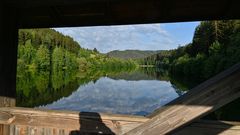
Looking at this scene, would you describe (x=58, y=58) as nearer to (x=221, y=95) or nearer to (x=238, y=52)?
(x=238, y=52)

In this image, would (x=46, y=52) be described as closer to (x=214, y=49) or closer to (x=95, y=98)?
(x=214, y=49)

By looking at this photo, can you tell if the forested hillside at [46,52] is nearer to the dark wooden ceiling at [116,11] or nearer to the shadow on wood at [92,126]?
the dark wooden ceiling at [116,11]

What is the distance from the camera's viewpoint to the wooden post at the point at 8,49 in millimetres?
3258

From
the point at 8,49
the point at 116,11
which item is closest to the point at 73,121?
the point at 8,49

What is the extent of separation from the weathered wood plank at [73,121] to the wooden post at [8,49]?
0.26m

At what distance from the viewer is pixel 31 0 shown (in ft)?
10.1

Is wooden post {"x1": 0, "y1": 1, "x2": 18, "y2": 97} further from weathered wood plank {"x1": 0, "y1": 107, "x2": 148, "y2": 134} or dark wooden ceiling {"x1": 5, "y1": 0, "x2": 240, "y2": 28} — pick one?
weathered wood plank {"x1": 0, "y1": 107, "x2": 148, "y2": 134}

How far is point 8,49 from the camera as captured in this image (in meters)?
3.36

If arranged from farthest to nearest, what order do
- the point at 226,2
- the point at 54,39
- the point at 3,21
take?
1. the point at 54,39
2. the point at 3,21
3. the point at 226,2

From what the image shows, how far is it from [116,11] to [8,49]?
48.2 inches

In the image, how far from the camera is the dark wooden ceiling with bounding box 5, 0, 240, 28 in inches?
120

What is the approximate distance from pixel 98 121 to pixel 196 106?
3.60 feet

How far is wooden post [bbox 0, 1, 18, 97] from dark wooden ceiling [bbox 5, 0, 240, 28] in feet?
0.32

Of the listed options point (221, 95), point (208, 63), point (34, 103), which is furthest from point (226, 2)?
point (208, 63)
